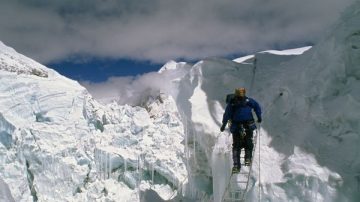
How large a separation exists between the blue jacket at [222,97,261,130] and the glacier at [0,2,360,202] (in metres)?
0.77

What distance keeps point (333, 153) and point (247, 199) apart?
48.2 inches

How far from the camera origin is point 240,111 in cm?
598

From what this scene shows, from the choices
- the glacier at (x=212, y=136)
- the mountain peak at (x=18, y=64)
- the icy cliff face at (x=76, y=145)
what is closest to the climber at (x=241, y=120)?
the glacier at (x=212, y=136)

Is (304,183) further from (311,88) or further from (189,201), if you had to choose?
(189,201)

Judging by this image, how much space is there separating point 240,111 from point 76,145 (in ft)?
46.8

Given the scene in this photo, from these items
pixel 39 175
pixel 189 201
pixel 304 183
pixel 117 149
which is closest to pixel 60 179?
pixel 39 175

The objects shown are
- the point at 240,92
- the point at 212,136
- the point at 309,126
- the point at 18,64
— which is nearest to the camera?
the point at 240,92

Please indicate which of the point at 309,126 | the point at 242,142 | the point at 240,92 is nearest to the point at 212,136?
the point at 309,126

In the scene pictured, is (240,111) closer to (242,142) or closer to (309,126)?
(242,142)

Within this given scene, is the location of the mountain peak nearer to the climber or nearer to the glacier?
the glacier

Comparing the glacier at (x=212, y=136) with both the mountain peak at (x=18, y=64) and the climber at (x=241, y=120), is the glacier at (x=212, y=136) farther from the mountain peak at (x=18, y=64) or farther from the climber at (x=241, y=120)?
the mountain peak at (x=18, y=64)

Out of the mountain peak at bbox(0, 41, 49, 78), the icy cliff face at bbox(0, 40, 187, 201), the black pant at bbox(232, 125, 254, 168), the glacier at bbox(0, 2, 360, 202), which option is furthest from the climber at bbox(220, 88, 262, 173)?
the mountain peak at bbox(0, 41, 49, 78)

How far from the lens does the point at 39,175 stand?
1859 centimetres

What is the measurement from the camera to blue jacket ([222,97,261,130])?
5.98 meters
